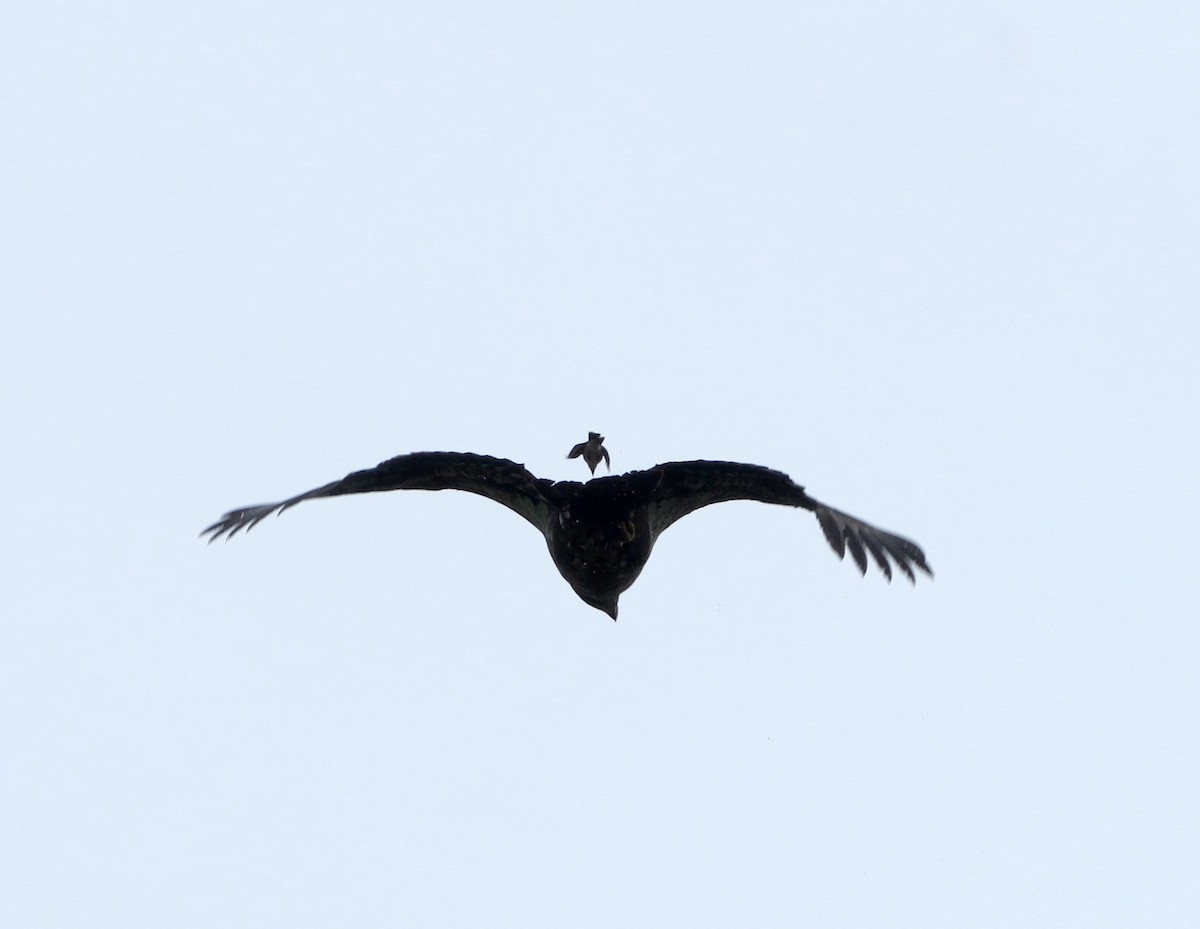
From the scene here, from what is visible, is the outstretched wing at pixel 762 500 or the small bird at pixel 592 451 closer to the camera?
the outstretched wing at pixel 762 500

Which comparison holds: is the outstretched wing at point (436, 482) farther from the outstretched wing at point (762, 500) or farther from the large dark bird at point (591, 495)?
the outstretched wing at point (762, 500)

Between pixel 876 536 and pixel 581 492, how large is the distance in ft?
8.23

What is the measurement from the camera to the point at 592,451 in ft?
41.2

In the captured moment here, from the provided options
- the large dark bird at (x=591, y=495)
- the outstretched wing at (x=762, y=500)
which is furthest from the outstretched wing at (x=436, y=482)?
the outstretched wing at (x=762, y=500)

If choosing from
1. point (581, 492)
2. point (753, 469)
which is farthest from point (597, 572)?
point (753, 469)

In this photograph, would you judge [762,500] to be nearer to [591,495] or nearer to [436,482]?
[591,495]

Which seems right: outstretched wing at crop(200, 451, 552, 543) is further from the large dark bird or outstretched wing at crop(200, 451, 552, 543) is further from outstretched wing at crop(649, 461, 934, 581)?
outstretched wing at crop(649, 461, 934, 581)

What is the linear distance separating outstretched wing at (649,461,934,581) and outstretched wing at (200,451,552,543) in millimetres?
1012

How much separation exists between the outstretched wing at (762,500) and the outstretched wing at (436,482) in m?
1.01

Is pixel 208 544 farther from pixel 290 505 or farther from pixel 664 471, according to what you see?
pixel 664 471

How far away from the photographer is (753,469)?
38.4 ft

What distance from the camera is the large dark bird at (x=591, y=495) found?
11922mm

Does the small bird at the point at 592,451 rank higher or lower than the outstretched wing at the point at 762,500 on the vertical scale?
higher

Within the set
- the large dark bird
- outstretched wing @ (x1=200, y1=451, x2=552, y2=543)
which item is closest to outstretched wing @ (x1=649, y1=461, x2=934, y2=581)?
the large dark bird
